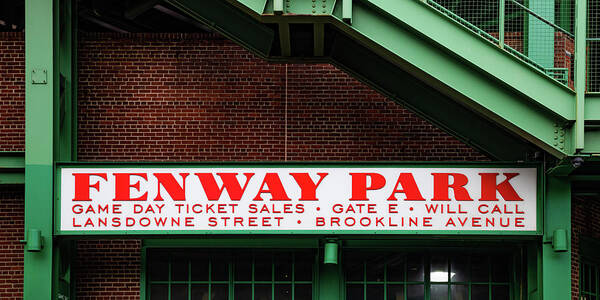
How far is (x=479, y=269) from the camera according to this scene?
Result: 13648 millimetres

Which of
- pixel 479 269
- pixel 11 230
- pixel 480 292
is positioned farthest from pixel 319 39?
pixel 11 230

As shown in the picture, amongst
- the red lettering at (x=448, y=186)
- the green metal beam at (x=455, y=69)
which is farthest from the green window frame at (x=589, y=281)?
the green metal beam at (x=455, y=69)

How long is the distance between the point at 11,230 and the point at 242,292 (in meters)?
4.08

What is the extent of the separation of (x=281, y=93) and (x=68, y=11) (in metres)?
3.83

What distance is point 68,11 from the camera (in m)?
13.0

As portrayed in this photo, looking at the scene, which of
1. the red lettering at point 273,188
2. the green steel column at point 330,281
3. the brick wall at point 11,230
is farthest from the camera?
the brick wall at point 11,230

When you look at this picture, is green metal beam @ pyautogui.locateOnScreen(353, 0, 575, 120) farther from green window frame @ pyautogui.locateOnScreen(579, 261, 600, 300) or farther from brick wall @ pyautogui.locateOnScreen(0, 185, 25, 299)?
brick wall @ pyautogui.locateOnScreen(0, 185, 25, 299)

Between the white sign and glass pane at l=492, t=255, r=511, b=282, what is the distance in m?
2.52

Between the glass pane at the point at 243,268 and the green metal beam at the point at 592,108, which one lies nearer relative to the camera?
the green metal beam at the point at 592,108

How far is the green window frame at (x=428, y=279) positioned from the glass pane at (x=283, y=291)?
97 centimetres

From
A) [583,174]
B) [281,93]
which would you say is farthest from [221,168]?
[583,174]

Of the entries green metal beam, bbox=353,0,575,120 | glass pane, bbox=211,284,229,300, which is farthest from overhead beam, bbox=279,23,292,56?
glass pane, bbox=211,284,229,300

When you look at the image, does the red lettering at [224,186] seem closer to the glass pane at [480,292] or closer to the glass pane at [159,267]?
the glass pane at [159,267]

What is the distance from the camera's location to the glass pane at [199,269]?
13.6 meters
